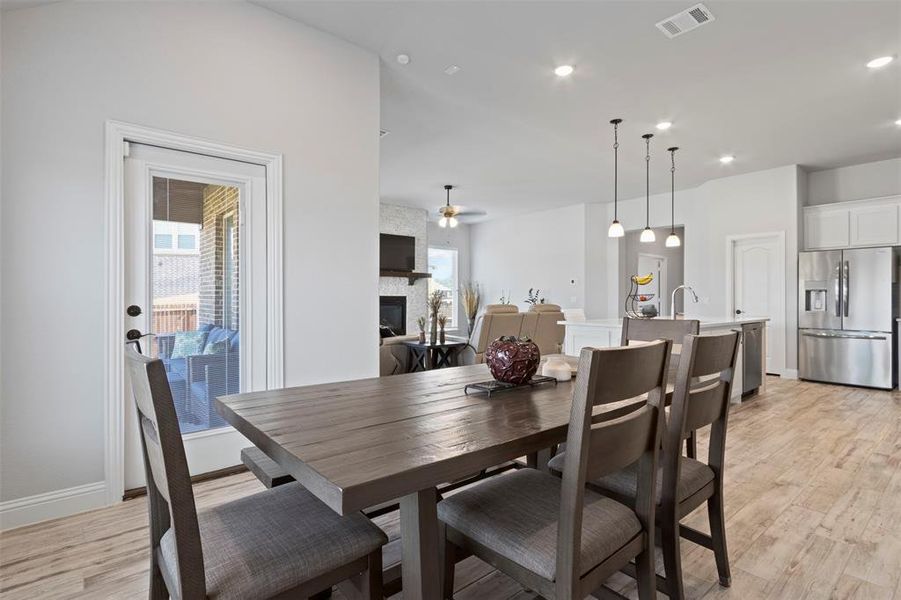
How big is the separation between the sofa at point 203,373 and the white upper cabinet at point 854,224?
23.2 feet

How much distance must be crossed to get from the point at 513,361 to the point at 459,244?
9.17 meters

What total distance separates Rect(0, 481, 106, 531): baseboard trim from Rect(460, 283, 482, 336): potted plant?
26.6 ft

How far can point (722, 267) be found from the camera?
6.75 m

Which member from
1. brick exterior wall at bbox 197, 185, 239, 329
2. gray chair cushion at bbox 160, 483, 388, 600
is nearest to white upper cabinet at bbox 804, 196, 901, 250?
brick exterior wall at bbox 197, 185, 239, 329

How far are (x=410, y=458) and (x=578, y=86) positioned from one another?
3705mm

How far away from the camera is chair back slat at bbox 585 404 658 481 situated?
1082 millimetres

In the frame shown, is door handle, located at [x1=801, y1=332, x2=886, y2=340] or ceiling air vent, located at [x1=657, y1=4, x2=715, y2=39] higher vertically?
ceiling air vent, located at [x1=657, y1=4, x2=715, y2=39]

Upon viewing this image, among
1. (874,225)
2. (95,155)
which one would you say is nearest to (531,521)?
(95,155)

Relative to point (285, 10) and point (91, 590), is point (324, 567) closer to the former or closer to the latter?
point (91, 590)

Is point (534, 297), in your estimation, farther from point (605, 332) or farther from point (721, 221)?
point (605, 332)

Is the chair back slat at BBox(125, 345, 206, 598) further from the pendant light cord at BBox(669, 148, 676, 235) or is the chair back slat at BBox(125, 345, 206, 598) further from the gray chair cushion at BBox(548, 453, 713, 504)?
the pendant light cord at BBox(669, 148, 676, 235)

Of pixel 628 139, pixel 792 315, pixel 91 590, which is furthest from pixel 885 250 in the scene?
pixel 91 590

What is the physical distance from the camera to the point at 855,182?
6031mm

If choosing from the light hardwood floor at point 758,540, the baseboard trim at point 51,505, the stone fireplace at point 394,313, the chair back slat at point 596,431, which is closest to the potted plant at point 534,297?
the stone fireplace at point 394,313
